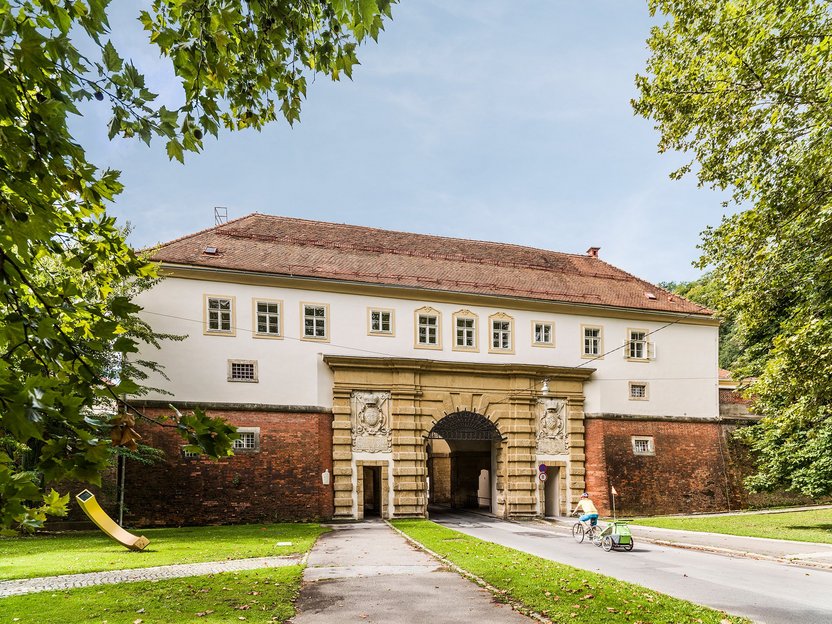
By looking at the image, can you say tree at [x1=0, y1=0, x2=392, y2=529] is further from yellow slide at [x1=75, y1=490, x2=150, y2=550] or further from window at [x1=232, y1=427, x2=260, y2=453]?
window at [x1=232, y1=427, x2=260, y2=453]

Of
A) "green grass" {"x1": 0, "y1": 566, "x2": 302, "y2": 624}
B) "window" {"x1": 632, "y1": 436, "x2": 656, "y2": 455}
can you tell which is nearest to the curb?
"green grass" {"x1": 0, "y1": 566, "x2": 302, "y2": 624}

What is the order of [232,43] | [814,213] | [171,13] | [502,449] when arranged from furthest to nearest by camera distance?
[502,449], [814,213], [232,43], [171,13]

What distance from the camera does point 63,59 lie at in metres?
3.33

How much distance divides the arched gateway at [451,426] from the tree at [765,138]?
14194 millimetres

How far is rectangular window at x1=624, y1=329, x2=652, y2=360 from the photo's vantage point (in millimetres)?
30202

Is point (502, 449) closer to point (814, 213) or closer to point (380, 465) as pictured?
point (380, 465)

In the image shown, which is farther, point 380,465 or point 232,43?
point 380,465

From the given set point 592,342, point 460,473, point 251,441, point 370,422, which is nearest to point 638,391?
point 592,342

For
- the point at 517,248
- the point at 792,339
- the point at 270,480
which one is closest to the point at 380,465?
the point at 270,480

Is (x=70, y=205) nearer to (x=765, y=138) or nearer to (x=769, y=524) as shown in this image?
(x=765, y=138)

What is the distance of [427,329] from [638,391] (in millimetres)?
10585

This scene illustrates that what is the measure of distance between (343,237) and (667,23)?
18802mm

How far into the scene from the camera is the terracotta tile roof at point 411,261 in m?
26.4

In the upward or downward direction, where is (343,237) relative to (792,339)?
upward
